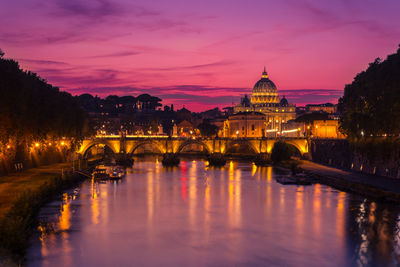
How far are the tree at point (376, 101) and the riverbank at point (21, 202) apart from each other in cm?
3344

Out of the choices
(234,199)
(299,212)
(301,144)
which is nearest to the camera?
(299,212)

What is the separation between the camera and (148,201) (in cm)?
5269

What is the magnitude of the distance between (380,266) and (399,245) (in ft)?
14.7

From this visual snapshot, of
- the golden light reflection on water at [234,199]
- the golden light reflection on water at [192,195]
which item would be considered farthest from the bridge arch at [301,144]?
the golden light reflection on water at [192,195]

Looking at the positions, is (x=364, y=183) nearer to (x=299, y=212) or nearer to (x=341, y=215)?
(x=299, y=212)

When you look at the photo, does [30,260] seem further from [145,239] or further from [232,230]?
[232,230]

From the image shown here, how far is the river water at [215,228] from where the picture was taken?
31.8m

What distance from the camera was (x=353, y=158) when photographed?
74500 millimetres

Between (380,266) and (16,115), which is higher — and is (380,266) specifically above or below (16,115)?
below

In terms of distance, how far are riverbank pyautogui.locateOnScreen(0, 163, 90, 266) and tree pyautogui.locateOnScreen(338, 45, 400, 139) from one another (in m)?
33.4

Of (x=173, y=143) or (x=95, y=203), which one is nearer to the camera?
(x=95, y=203)

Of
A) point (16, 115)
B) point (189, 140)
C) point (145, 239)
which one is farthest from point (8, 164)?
point (189, 140)

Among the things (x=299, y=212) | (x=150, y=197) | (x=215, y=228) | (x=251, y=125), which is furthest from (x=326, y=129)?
(x=215, y=228)

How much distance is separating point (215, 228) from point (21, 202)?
45.7ft
